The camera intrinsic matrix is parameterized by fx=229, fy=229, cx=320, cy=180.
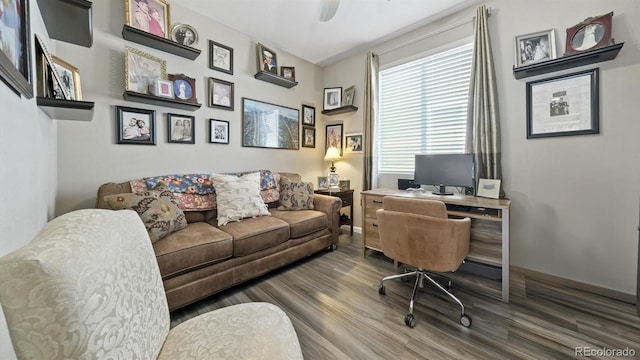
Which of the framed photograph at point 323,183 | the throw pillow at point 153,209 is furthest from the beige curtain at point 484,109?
the throw pillow at point 153,209

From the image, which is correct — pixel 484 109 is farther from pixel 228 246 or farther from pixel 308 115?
pixel 228 246

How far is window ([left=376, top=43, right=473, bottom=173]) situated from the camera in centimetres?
263

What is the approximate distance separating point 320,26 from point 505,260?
10.3 feet

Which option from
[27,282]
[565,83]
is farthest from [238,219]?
[565,83]

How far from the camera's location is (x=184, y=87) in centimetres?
249

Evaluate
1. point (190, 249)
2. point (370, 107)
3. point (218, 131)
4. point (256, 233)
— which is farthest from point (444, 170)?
point (218, 131)

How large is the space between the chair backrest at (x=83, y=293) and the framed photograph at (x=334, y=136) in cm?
322

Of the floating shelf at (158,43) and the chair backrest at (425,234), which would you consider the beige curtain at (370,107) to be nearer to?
the chair backrest at (425,234)

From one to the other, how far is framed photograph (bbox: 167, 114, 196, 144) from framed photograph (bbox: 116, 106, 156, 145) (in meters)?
0.14

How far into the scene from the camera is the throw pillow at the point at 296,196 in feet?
9.50

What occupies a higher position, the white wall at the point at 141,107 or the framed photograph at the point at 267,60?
the framed photograph at the point at 267,60

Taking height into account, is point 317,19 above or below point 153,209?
above

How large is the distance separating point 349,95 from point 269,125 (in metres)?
1.33

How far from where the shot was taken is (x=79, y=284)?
1.66 feet
